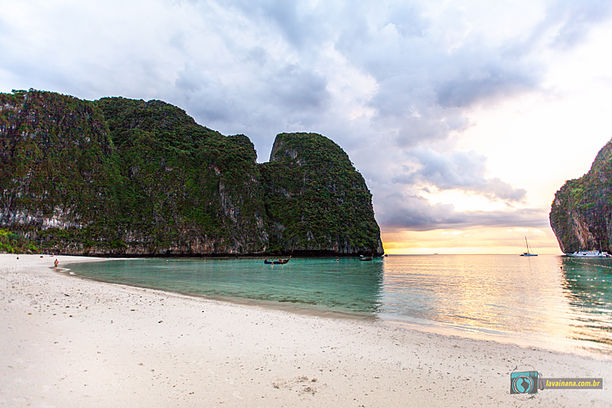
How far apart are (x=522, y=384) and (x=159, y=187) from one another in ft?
378

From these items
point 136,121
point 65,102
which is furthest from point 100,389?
point 136,121

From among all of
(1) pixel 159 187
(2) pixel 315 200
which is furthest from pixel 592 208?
(1) pixel 159 187

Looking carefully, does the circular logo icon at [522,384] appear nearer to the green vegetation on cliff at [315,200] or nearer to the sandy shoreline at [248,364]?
the sandy shoreline at [248,364]

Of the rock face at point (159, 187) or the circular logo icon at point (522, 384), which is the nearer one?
the circular logo icon at point (522, 384)

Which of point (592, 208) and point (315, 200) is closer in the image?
point (592, 208)

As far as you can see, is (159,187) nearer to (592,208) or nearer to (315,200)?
(315,200)

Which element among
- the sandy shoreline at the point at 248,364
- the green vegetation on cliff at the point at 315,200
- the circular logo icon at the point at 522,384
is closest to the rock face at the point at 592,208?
the green vegetation on cliff at the point at 315,200

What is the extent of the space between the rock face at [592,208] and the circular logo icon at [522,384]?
120631mm

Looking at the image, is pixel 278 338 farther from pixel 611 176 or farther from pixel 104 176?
pixel 611 176

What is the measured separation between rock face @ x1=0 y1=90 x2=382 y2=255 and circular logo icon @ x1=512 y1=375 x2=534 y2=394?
97367mm

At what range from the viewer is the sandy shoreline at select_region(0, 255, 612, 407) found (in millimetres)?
4801

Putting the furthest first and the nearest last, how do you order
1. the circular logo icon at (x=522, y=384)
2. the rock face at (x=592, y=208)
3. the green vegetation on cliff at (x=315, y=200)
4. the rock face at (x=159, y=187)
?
the green vegetation on cliff at (x=315, y=200), the rock face at (x=592, y=208), the rock face at (x=159, y=187), the circular logo icon at (x=522, y=384)

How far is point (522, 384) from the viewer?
576 centimetres

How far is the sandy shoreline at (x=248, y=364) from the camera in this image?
4801 mm
